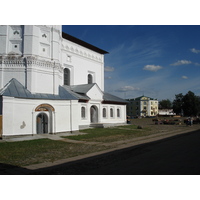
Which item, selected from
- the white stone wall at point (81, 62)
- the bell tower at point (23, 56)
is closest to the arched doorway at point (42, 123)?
the bell tower at point (23, 56)

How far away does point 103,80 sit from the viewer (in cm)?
3272

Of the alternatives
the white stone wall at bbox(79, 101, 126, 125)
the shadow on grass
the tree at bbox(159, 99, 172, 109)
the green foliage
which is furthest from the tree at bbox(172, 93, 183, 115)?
the shadow on grass

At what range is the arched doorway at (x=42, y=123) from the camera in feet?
61.3

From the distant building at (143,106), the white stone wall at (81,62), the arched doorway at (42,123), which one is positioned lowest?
the arched doorway at (42,123)

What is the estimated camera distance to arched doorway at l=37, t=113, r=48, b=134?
18.7 meters

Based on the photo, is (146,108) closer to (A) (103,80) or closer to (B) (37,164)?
(A) (103,80)

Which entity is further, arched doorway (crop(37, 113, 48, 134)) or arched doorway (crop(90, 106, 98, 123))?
arched doorway (crop(90, 106, 98, 123))

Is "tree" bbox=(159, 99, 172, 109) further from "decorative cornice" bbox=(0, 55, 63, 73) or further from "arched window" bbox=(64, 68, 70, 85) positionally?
"decorative cornice" bbox=(0, 55, 63, 73)

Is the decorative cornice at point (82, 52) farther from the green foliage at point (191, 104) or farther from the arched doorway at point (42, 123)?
the green foliage at point (191, 104)

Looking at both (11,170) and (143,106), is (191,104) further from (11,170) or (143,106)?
(11,170)

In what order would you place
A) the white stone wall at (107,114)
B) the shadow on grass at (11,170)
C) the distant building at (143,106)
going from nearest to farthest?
the shadow on grass at (11,170) < the white stone wall at (107,114) < the distant building at (143,106)

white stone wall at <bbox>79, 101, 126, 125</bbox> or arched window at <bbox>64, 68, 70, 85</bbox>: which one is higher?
arched window at <bbox>64, 68, 70, 85</bbox>

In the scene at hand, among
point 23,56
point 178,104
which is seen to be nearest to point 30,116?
point 23,56

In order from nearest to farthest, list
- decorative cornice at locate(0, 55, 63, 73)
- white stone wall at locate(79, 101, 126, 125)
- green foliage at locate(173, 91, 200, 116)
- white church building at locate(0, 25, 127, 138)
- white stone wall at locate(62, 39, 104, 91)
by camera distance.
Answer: white church building at locate(0, 25, 127, 138) < decorative cornice at locate(0, 55, 63, 73) < white stone wall at locate(79, 101, 126, 125) < white stone wall at locate(62, 39, 104, 91) < green foliage at locate(173, 91, 200, 116)
